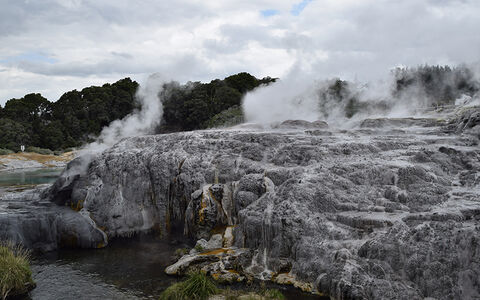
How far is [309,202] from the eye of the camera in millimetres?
12477

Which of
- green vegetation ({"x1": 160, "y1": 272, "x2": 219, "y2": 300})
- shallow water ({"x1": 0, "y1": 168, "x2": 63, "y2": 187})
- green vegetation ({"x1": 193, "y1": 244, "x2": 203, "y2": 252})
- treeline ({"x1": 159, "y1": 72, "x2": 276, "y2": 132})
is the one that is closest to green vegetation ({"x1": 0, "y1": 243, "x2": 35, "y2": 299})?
green vegetation ({"x1": 160, "y1": 272, "x2": 219, "y2": 300})

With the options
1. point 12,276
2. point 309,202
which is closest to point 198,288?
point 309,202

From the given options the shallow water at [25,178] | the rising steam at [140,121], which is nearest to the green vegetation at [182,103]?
the rising steam at [140,121]

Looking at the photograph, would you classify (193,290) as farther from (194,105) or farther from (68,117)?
(68,117)

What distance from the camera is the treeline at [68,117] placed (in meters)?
55.6

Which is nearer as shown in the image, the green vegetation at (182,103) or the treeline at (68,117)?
the green vegetation at (182,103)

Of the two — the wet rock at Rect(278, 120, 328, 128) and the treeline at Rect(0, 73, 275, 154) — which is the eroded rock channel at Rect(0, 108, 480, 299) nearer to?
the wet rock at Rect(278, 120, 328, 128)

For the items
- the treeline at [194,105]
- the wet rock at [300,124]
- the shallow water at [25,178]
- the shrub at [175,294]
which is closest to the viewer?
the shrub at [175,294]

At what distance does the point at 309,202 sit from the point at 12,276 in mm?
8533

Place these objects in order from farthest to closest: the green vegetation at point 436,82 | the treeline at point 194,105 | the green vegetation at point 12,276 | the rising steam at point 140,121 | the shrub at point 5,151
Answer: the shrub at point 5,151 → the treeline at point 194,105 → the green vegetation at point 436,82 → the rising steam at point 140,121 → the green vegetation at point 12,276

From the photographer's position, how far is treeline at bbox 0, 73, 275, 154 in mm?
46250

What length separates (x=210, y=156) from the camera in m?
17.0

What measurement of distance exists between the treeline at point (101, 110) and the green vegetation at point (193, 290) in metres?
32.1

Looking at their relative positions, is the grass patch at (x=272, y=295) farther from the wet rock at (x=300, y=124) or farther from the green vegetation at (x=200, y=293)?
the wet rock at (x=300, y=124)
